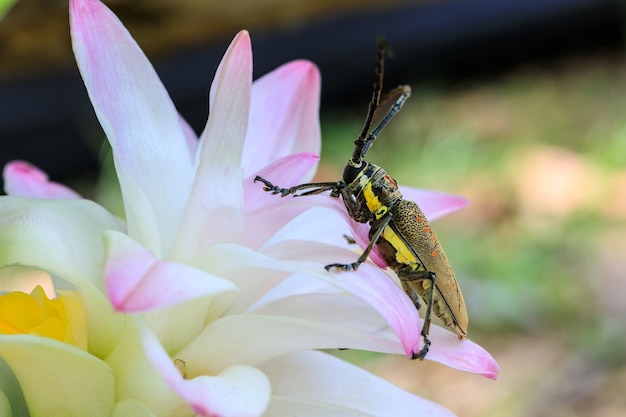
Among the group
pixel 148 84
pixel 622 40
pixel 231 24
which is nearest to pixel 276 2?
pixel 231 24

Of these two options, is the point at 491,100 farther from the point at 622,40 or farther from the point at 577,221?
the point at 577,221

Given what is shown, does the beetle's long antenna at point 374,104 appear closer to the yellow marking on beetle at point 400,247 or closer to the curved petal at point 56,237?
the yellow marking on beetle at point 400,247

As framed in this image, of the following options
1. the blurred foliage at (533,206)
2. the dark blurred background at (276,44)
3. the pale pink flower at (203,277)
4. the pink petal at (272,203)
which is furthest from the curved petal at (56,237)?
the dark blurred background at (276,44)

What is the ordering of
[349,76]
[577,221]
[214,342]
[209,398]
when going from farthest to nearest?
[349,76], [577,221], [214,342], [209,398]

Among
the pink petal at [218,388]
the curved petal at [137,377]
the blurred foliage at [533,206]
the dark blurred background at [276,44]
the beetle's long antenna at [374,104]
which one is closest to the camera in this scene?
the pink petal at [218,388]

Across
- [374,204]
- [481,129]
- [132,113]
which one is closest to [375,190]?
[374,204]

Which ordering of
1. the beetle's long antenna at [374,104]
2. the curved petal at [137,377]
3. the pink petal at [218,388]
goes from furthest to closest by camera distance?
the beetle's long antenna at [374,104] → the curved petal at [137,377] → the pink petal at [218,388]

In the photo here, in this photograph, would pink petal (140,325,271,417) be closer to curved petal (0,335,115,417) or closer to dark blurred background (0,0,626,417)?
curved petal (0,335,115,417)
